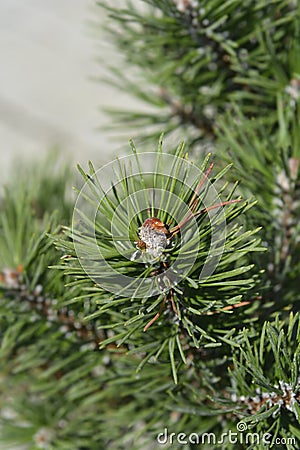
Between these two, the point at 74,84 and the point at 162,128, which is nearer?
the point at 162,128

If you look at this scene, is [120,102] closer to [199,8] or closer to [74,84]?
[74,84]

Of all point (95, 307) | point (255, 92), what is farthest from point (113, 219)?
point (255, 92)

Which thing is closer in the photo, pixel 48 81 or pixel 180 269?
pixel 180 269

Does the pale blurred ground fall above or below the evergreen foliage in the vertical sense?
above

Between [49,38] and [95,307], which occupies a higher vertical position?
[49,38]

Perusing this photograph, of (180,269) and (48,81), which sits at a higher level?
(48,81)
